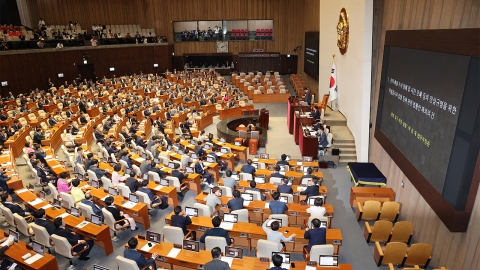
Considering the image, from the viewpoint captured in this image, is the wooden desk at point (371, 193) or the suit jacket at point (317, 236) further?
the wooden desk at point (371, 193)

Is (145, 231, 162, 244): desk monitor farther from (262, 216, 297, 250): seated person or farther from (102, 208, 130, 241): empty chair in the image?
(262, 216, 297, 250): seated person

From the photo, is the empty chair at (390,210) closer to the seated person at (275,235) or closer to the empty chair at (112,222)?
the seated person at (275,235)

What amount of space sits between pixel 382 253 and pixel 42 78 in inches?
1069

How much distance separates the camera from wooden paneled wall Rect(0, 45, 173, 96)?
2409 centimetres

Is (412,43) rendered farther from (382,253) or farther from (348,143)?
(348,143)

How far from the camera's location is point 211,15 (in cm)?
3788

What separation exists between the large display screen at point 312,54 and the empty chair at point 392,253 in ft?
63.1

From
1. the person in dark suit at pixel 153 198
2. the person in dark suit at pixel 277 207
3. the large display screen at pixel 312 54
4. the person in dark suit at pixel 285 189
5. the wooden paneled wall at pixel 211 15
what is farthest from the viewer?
the wooden paneled wall at pixel 211 15

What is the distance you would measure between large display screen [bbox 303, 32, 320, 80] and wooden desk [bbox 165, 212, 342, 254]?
62.6ft

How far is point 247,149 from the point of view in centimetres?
1645

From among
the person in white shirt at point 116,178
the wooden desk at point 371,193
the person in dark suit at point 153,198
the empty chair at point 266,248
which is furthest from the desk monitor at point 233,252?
the person in white shirt at point 116,178

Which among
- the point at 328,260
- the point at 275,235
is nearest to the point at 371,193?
the point at 275,235

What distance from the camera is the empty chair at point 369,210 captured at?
9.57m

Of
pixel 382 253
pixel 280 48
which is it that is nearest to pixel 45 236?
pixel 382 253
